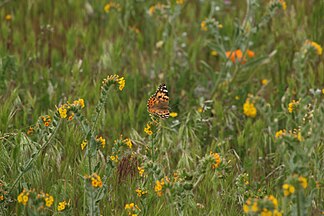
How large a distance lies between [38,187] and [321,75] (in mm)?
2194

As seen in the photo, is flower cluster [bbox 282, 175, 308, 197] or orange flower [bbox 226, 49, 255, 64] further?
orange flower [bbox 226, 49, 255, 64]

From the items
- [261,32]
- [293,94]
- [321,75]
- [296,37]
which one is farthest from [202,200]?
[261,32]

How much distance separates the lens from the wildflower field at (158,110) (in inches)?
105

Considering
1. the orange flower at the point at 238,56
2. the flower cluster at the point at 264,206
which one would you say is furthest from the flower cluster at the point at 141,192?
the orange flower at the point at 238,56

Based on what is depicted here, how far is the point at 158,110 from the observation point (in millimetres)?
3111

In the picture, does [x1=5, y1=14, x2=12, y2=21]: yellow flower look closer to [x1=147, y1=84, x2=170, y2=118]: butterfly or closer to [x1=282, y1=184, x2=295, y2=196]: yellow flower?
[x1=147, y1=84, x2=170, y2=118]: butterfly

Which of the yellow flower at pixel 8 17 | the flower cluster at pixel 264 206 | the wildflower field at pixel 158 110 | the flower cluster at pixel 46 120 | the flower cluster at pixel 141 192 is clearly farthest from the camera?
the yellow flower at pixel 8 17

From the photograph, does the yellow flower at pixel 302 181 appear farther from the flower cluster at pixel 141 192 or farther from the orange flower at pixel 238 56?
the orange flower at pixel 238 56

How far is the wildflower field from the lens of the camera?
2.68m

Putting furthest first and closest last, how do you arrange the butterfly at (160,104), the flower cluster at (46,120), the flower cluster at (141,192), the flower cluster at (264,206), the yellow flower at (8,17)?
1. the yellow flower at (8,17)
2. the butterfly at (160,104)
3. the flower cluster at (46,120)
4. the flower cluster at (141,192)
5. the flower cluster at (264,206)

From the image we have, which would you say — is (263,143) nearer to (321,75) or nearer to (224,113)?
(224,113)

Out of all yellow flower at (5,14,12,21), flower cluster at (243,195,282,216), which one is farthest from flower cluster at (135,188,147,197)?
yellow flower at (5,14,12,21)

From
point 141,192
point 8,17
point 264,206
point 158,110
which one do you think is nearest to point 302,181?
point 264,206

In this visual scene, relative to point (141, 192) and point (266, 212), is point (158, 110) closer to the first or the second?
point (141, 192)
